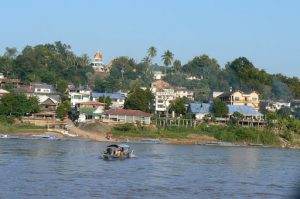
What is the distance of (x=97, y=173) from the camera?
28125mm

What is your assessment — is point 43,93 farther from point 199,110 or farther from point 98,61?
point 98,61

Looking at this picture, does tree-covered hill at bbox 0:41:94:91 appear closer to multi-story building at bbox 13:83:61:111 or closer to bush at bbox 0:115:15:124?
multi-story building at bbox 13:83:61:111

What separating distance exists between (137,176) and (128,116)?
35699mm

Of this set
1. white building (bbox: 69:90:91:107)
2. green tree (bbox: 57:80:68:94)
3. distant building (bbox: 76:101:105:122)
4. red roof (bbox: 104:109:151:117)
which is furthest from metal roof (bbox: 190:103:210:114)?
green tree (bbox: 57:80:68:94)

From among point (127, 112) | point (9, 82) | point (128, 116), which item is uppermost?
point (9, 82)

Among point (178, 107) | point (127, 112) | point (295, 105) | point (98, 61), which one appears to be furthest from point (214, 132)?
point (98, 61)

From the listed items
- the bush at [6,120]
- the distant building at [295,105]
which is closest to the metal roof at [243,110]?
the distant building at [295,105]

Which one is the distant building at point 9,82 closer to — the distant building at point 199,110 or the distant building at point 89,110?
the distant building at point 89,110

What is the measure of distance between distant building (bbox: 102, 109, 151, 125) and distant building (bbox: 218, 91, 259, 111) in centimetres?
1502

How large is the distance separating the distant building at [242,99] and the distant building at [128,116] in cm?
1502

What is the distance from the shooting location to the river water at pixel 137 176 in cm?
2211

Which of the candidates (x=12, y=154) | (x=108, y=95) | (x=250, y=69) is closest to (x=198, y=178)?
(x=12, y=154)

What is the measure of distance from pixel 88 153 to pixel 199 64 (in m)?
71.7

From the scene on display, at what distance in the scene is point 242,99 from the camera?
250 feet
